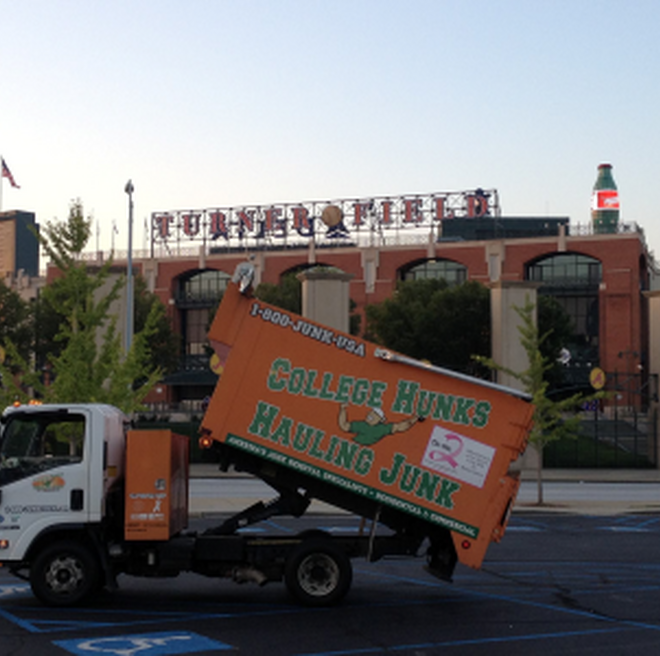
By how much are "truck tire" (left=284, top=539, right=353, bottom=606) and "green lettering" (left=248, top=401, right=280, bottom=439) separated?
5.12ft

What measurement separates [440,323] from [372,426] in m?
62.8

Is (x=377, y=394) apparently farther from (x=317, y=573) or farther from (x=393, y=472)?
(x=317, y=573)

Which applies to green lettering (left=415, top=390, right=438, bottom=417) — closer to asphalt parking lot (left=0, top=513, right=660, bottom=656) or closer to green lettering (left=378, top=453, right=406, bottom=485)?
green lettering (left=378, top=453, right=406, bottom=485)

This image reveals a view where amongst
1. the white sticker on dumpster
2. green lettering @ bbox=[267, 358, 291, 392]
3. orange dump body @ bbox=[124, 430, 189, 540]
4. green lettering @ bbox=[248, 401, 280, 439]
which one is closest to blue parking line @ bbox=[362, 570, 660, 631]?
the white sticker on dumpster

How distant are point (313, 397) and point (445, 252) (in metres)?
82.4

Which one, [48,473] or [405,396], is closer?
[48,473]

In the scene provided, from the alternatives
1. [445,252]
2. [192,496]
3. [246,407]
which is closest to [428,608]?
[246,407]

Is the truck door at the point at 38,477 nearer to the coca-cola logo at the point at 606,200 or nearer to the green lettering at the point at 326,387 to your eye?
the green lettering at the point at 326,387

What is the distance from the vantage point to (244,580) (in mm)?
13438

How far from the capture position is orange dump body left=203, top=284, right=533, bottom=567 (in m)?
13.1

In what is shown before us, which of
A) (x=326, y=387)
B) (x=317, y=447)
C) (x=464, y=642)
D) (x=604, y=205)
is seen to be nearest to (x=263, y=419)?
(x=317, y=447)

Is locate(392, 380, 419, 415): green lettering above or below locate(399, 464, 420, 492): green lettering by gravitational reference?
above

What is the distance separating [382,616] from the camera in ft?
Result: 41.4

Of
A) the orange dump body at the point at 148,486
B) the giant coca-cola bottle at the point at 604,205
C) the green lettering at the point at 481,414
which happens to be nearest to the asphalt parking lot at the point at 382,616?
the orange dump body at the point at 148,486
